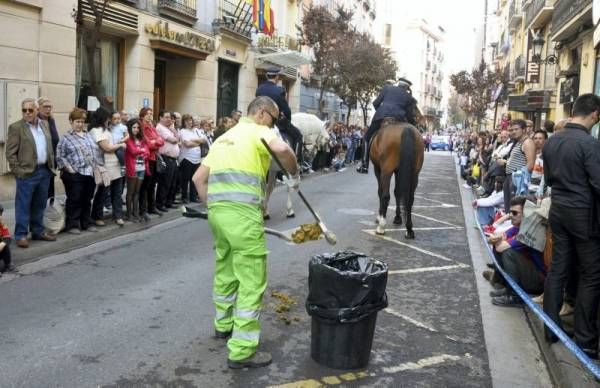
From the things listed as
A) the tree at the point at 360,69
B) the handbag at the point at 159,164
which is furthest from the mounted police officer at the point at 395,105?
the tree at the point at 360,69

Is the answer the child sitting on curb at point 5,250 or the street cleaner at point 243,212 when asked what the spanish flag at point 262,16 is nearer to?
the child sitting on curb at point 5,250

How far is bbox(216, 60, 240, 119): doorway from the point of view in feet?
74.3

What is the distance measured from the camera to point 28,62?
38.1 feet

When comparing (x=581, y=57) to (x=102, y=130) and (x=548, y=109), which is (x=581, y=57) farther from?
(x=102, y=130)

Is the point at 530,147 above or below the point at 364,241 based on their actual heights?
above

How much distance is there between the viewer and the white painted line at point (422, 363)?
14.5ft

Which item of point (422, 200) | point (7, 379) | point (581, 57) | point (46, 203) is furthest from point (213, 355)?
point (581, 57)

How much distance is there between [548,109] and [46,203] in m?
20.1

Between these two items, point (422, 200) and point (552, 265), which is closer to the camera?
point (552, 265)

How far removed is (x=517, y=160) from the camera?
9.42 meters

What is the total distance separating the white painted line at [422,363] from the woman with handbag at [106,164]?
5.68 meters

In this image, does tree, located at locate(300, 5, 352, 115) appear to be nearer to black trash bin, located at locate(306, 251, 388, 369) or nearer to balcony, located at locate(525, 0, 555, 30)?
balcony, located at locate(525, 0, 555, 30)

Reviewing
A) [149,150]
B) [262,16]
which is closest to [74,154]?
[149,150]

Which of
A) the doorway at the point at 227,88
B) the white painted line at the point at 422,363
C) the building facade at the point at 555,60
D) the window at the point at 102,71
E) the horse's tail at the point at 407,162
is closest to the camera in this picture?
the white painted line at the point at 422,363
